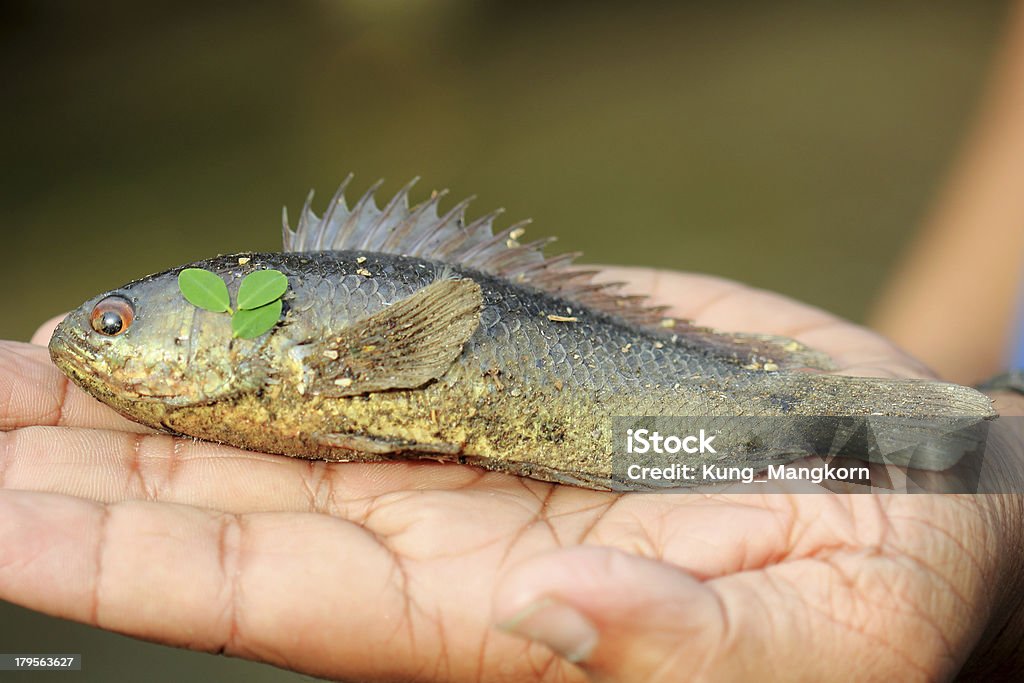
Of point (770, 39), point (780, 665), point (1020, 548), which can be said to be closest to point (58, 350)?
point (780, 665)

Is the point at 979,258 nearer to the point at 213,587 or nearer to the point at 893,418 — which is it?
the point at 893,418

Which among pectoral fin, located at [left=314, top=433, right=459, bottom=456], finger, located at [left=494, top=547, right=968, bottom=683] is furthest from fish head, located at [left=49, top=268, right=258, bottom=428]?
finger, located at [left=494, top=547, right=968, bottom=683]

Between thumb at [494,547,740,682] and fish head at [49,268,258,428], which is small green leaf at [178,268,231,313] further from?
thumb at [494,547,740,682]

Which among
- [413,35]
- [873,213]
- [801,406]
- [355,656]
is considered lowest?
[355,656]

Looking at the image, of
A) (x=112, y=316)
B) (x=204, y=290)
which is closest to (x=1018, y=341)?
(x=204, y=290)

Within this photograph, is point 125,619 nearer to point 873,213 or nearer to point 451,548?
point 451,548
